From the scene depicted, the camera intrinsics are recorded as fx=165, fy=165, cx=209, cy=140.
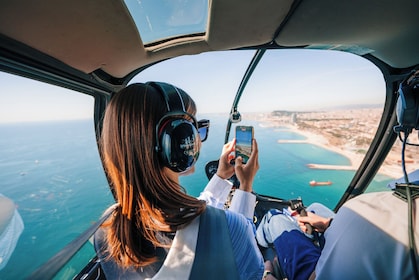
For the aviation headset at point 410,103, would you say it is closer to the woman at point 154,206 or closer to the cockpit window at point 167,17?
the woman at point 154,206

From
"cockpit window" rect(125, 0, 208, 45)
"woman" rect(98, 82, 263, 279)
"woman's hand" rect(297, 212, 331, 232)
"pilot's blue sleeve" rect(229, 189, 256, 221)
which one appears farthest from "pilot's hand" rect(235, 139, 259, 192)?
"cockpit window" rect(125, 0, 208, 45)

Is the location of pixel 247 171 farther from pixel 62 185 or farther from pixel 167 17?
pixel 62 185

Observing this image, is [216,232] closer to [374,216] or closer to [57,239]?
[374,216]

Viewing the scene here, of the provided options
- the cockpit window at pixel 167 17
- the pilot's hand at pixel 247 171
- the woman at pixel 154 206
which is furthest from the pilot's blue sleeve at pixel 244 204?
the cockpit window at pixel 167 17

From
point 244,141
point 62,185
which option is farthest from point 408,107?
point 62,185

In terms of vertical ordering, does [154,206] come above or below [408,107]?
below
